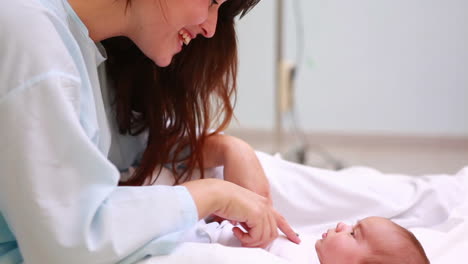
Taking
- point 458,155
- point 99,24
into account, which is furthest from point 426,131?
point 99,24

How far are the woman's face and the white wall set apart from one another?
207 centimetres

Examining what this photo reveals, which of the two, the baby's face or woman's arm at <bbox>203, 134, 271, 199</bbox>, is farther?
woman's arm at <bbox>203, 134, 271, 199</bbox>

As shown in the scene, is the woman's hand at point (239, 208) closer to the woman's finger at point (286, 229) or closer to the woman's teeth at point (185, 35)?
the woman's finger at point (286, 229)

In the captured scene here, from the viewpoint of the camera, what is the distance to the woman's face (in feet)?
2.96

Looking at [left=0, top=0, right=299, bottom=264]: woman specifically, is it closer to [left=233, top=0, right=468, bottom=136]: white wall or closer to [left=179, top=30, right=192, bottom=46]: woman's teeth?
[left=179, top=30, right=192, bottom=46]: woman's teeth

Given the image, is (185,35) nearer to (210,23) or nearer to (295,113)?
(210,23)

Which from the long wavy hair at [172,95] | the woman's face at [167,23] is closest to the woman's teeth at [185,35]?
the woman's face at [167,23]

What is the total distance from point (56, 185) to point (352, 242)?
0.54 m

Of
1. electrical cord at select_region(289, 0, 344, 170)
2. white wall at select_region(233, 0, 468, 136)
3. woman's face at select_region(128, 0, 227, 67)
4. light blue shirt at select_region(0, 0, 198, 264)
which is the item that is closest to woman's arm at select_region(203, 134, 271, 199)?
woman's face at select_region(128, 0, 227, 67)

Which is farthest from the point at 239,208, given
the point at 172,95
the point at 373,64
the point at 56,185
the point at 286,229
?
the point at 373,64

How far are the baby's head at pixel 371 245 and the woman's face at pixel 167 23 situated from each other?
1.45ft

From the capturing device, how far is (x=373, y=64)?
2990 millimetres

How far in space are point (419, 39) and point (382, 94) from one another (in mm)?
351

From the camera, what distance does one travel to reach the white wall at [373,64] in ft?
9.57
